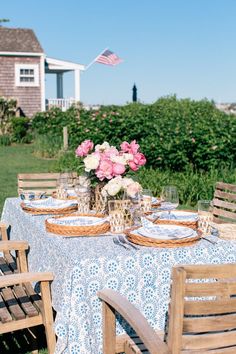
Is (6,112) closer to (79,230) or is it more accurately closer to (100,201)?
(100,201)

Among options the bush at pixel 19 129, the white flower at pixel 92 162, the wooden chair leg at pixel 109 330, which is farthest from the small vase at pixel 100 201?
the bush at pixel 19 129

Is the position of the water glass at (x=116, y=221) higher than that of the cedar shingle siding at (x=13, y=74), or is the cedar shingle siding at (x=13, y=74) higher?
the cedar shingle siding at (x=13, y=74)

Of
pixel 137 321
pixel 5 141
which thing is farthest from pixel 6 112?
pixel 137 321

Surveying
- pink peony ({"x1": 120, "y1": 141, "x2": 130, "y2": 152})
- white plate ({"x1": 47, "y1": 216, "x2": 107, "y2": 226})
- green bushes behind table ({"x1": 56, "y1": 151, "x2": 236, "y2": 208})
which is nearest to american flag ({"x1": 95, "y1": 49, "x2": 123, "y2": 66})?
green bushes behind table ({"x1": 56, "y1": 151, "x2": 236, "y2": 208})

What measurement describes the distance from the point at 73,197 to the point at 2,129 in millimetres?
19213

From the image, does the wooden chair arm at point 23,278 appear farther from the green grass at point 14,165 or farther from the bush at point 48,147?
the bush at point 48,147

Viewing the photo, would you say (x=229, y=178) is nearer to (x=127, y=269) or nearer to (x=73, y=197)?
(x=73, y=197)

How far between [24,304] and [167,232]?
3.34ft

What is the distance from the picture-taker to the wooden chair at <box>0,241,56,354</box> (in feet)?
10.5

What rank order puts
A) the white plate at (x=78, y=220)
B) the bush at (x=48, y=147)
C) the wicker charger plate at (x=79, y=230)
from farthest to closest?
the bush at (x=48, y=147) < the white plate at (x=78, y=220) < the wicker charger plate at (x=79, y=230)

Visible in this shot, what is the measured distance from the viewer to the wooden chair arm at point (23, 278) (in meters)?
3.13

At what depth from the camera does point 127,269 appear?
10.2 ft

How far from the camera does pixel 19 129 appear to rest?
2216cm

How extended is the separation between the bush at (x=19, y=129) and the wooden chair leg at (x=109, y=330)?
64.0 feet
